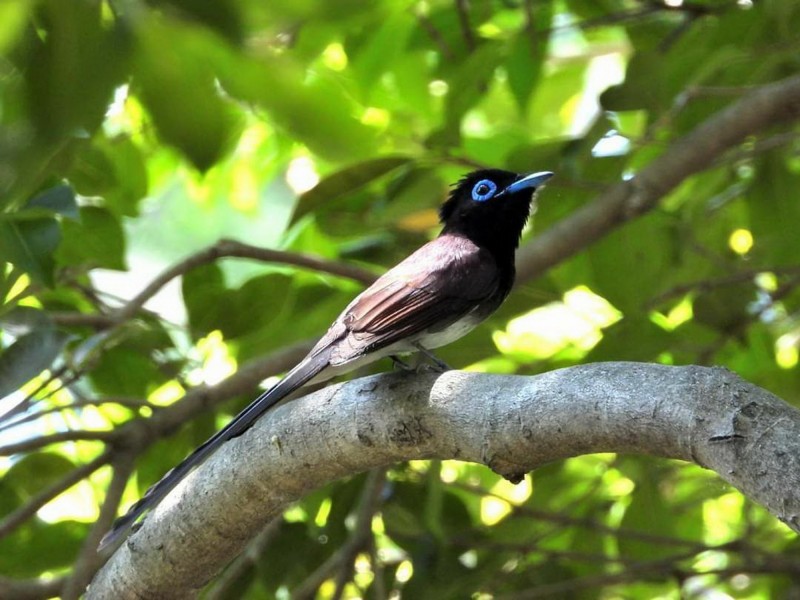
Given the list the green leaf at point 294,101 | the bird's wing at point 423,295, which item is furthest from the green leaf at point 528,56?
the green leaf at point 294,101

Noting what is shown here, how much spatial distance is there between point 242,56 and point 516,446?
4.77 ft

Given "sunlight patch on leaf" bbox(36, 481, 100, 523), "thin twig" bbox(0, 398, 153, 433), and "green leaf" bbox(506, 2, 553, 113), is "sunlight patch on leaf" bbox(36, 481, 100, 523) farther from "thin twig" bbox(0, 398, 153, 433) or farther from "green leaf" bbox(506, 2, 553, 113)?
"green leaf" bbox(506, 2, 553, 113)

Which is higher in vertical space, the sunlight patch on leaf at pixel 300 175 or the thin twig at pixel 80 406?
the thin twig at pixel 80 406

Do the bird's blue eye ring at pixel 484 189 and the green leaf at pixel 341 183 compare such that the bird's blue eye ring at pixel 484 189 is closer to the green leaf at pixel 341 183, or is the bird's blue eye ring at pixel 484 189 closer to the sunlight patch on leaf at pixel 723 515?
the green leaf at pixel 341 183

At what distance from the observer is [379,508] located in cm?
400

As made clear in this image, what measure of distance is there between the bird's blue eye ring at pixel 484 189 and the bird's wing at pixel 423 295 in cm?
43

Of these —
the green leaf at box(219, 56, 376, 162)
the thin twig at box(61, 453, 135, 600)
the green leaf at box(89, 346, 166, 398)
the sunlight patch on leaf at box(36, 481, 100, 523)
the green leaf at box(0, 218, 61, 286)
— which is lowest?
the sunlight patch on leaf at box(36, 481, 100, 523)

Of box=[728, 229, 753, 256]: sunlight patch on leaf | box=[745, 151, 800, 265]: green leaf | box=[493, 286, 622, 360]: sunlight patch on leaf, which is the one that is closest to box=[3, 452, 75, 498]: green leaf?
box=[493, 286, 622, 360]: sunlight patch on leaf

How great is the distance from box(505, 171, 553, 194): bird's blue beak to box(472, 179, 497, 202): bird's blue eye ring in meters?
0.07

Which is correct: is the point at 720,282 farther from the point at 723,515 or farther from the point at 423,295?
the point at 723,515

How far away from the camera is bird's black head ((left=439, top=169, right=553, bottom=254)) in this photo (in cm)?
377

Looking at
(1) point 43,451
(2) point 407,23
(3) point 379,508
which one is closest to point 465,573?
(3) point 379,508

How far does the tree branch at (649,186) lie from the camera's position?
12.1ft

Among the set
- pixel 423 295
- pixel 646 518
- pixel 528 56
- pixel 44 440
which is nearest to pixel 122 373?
pixel 44 440
